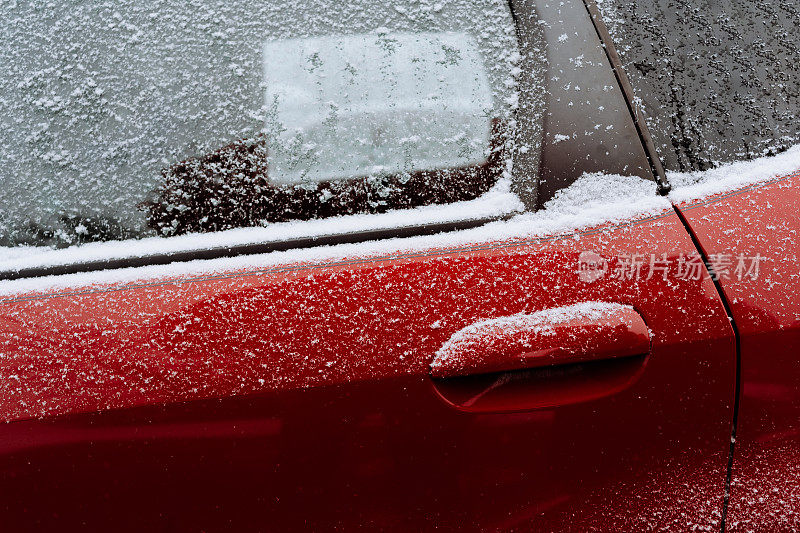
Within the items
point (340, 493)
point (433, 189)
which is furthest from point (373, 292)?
point (340, 493)

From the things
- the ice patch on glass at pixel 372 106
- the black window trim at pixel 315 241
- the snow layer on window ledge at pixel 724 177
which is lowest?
the snow layer on window ledge at pixel 724 177

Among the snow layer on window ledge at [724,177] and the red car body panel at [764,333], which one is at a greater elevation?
the snow layer on window ledge at [724,177]

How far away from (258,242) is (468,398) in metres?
0.45

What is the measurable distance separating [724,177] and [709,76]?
0.65 ft

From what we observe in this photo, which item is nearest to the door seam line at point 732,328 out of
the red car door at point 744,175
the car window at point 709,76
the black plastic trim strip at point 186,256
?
the red car door at point 744,175

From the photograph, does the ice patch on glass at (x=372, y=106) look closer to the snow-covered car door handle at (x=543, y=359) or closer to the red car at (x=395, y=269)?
the red car at (x=395, y=269)

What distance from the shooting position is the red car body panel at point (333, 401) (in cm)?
95

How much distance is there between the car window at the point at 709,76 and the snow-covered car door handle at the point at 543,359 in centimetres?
34

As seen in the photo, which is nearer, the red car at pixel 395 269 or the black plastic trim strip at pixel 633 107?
the red car at pixel 395 269

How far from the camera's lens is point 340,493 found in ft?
3.23

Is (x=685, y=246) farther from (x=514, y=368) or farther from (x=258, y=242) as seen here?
(x=258, y=242)

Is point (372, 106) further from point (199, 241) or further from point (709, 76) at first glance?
point (709, 76)

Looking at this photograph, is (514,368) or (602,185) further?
(602,185)

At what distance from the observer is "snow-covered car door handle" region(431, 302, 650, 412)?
0.95 meters
